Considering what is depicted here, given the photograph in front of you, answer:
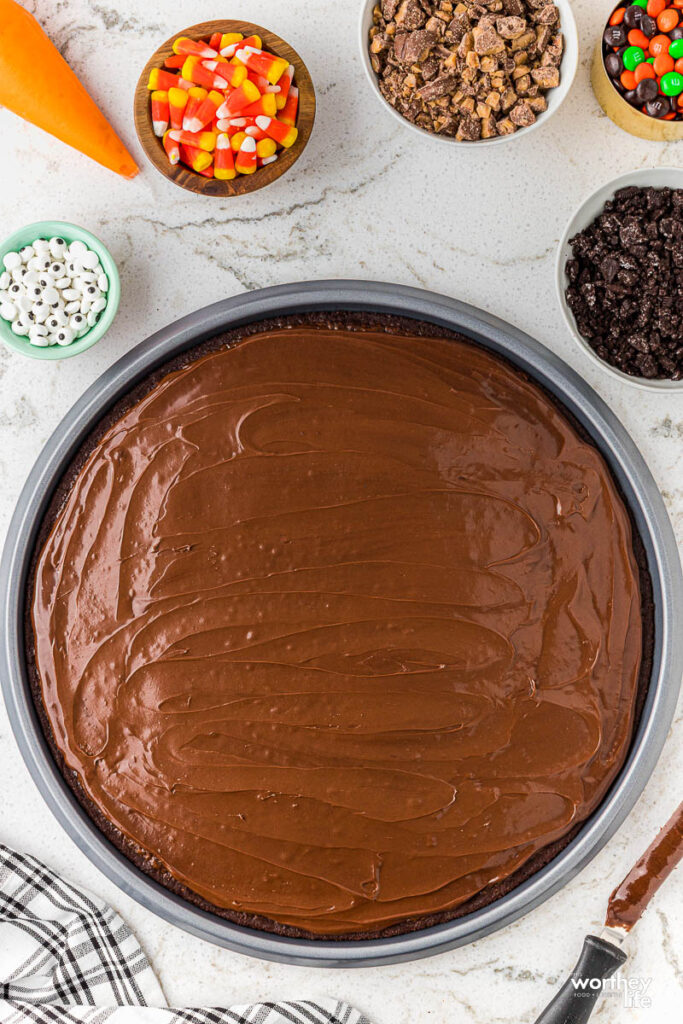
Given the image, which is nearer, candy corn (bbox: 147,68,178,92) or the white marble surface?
candy corn (bbox: 147,68,178,92)

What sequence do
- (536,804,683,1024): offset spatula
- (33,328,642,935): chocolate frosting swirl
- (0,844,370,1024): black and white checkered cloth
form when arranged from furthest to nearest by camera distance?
(0,844,370,1024): black and white checkered cloth < (536,804,683,1024): offset spatula < (33,328,642,935): chocolate frosting swirl

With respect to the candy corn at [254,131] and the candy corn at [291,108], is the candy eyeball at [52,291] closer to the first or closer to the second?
the candy corn at [254,131]

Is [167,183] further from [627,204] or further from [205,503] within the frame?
[627,204]

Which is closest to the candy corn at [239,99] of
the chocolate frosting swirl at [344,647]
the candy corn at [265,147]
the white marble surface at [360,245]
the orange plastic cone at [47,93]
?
the candy corn at [265,147]

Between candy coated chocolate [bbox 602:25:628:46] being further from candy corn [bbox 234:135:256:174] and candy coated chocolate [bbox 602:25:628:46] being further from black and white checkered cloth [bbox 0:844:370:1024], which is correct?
black and white checkered cloth [bbox 0:844:370:1024]

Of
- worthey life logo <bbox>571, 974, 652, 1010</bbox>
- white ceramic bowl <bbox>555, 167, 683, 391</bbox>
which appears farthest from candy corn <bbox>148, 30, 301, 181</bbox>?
worthey life logo <bbox>571, 974, 652, 1010</bbox>

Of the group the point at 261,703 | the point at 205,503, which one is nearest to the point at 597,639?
the point at 261,703
